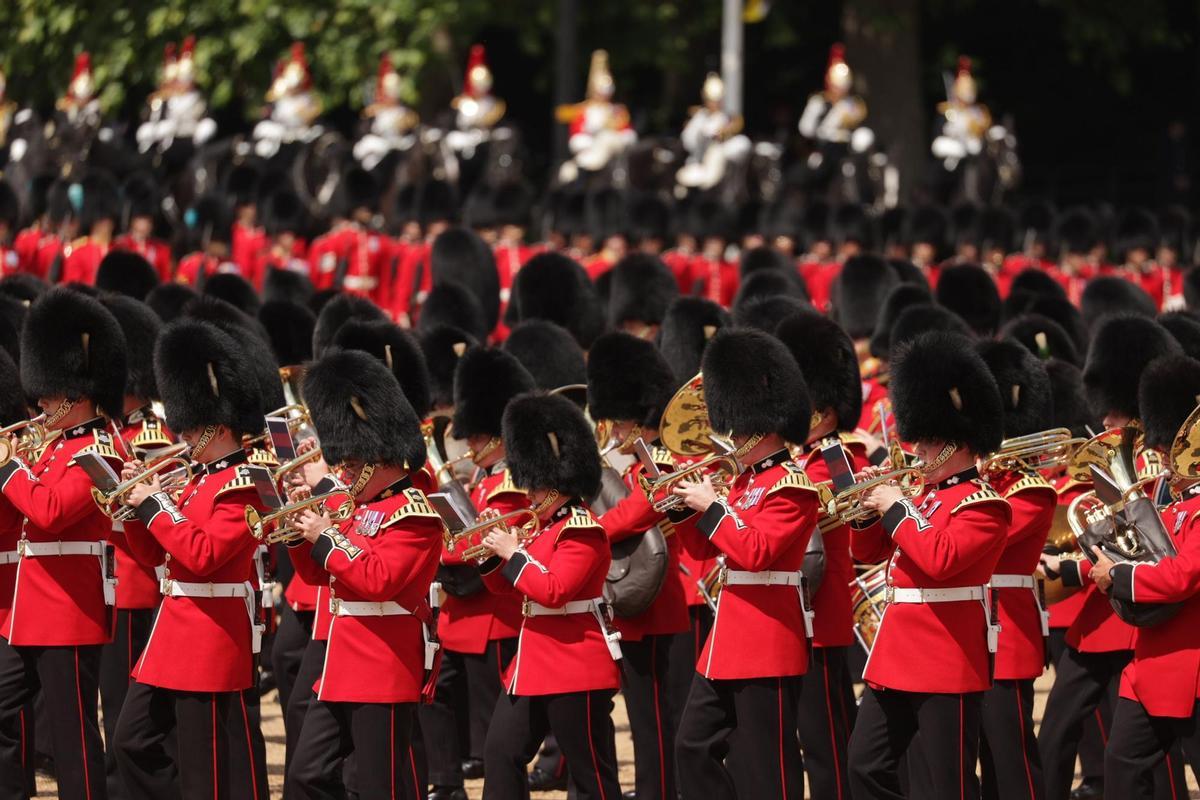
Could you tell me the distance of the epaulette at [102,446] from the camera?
529 centimetres

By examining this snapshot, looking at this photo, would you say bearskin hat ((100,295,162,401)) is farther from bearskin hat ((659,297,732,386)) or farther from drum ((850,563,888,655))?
drum ((850,563,888,655))

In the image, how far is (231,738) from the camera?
5.10 meters

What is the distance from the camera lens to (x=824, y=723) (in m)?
5.60

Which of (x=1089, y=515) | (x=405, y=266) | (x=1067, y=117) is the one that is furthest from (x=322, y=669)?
(x=1067, y=117)

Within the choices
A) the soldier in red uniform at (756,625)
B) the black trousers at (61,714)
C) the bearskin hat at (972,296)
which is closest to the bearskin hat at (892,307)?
the bearskin hat at (972,296)

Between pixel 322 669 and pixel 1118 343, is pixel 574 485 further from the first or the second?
pixel 1118 343

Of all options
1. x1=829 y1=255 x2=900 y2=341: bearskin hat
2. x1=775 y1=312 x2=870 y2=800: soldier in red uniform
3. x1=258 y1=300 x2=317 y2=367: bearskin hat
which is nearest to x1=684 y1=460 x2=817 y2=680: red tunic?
x1=775 y1=312 x2=870 y2=800: soldier in red uniform

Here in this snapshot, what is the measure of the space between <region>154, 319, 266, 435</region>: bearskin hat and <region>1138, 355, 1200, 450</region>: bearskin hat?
7.07ft

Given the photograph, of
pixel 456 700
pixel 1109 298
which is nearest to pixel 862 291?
pixel 1109 298

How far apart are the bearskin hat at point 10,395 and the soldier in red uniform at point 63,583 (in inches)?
11.1

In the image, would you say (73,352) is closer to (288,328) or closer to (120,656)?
(120,656)

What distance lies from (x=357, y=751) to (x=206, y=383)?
96 cm

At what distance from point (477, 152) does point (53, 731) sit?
1023cm

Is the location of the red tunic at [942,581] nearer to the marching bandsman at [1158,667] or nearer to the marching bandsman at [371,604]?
the marching bandsman at [1158,667]
